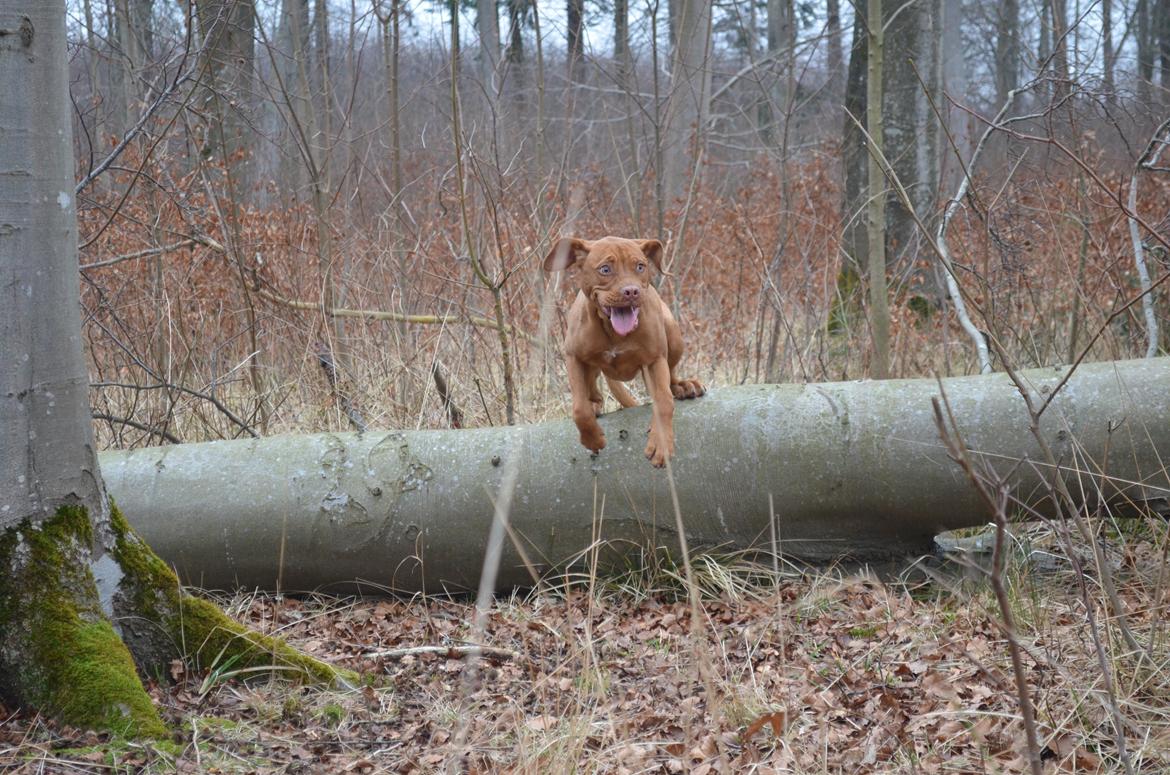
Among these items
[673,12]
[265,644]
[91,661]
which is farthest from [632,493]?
[673,12]

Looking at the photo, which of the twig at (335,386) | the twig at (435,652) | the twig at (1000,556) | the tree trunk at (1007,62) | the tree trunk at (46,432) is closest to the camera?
the twig at (1000,556)

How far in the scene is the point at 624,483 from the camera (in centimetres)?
429

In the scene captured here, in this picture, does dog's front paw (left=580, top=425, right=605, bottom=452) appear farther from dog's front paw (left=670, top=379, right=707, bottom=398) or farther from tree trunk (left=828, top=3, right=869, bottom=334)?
tree trunk (left=828, top=3, right=869, bottom=334)

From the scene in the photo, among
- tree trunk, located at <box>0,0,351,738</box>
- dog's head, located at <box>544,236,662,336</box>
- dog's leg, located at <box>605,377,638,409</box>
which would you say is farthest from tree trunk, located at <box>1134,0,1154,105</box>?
tree trunk, located at <box>0,0,351,738</box>

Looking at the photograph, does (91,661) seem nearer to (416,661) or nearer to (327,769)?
(327,769)

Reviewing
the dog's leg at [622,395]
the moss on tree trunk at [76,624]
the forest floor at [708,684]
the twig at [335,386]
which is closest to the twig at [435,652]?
the forest floor at [708,684]

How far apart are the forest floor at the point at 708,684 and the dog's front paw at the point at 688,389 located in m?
0.73

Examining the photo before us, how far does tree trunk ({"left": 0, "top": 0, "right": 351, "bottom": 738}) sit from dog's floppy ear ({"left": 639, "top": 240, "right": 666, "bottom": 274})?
7.16 ft

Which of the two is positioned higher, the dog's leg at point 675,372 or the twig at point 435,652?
the dog's leg at point 675,372

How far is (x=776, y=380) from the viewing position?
6426mm

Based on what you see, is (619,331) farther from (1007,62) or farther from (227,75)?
(1007,62)

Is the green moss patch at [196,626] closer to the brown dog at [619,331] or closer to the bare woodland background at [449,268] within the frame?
the brown dog at [619,331]

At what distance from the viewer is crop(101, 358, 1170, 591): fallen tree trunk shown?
405 cm

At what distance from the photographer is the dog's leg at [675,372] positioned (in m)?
4.46
